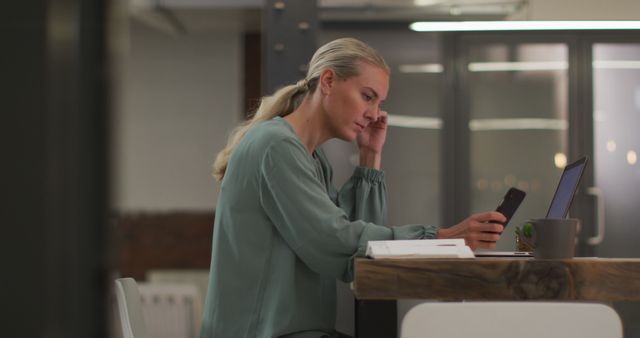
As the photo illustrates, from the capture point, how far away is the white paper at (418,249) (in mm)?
1285

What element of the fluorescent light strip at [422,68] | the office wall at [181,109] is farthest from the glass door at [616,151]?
the office wall at [181,109]

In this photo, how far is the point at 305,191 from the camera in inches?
59.1

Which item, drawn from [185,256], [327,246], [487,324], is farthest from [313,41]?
[185,256]

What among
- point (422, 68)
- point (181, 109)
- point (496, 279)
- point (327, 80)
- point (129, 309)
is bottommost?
point (129, 309)

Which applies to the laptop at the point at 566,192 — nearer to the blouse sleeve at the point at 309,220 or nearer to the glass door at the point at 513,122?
the blouse sleeve at the point at 309,220

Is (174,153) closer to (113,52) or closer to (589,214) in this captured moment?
(589,214)

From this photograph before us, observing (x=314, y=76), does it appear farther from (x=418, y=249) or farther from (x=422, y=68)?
(x=422, y=68)

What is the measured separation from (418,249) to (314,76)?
24.3 inches

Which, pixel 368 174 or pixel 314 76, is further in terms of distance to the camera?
pixel 368 174

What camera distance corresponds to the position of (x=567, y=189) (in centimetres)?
175

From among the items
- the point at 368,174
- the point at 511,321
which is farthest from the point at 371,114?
the point at 511,321

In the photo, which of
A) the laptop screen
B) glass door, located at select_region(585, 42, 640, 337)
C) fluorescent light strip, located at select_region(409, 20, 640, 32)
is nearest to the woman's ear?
the laptop screen

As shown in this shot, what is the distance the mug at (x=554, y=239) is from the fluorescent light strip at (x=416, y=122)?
3.08m

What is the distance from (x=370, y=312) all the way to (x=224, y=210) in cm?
38
